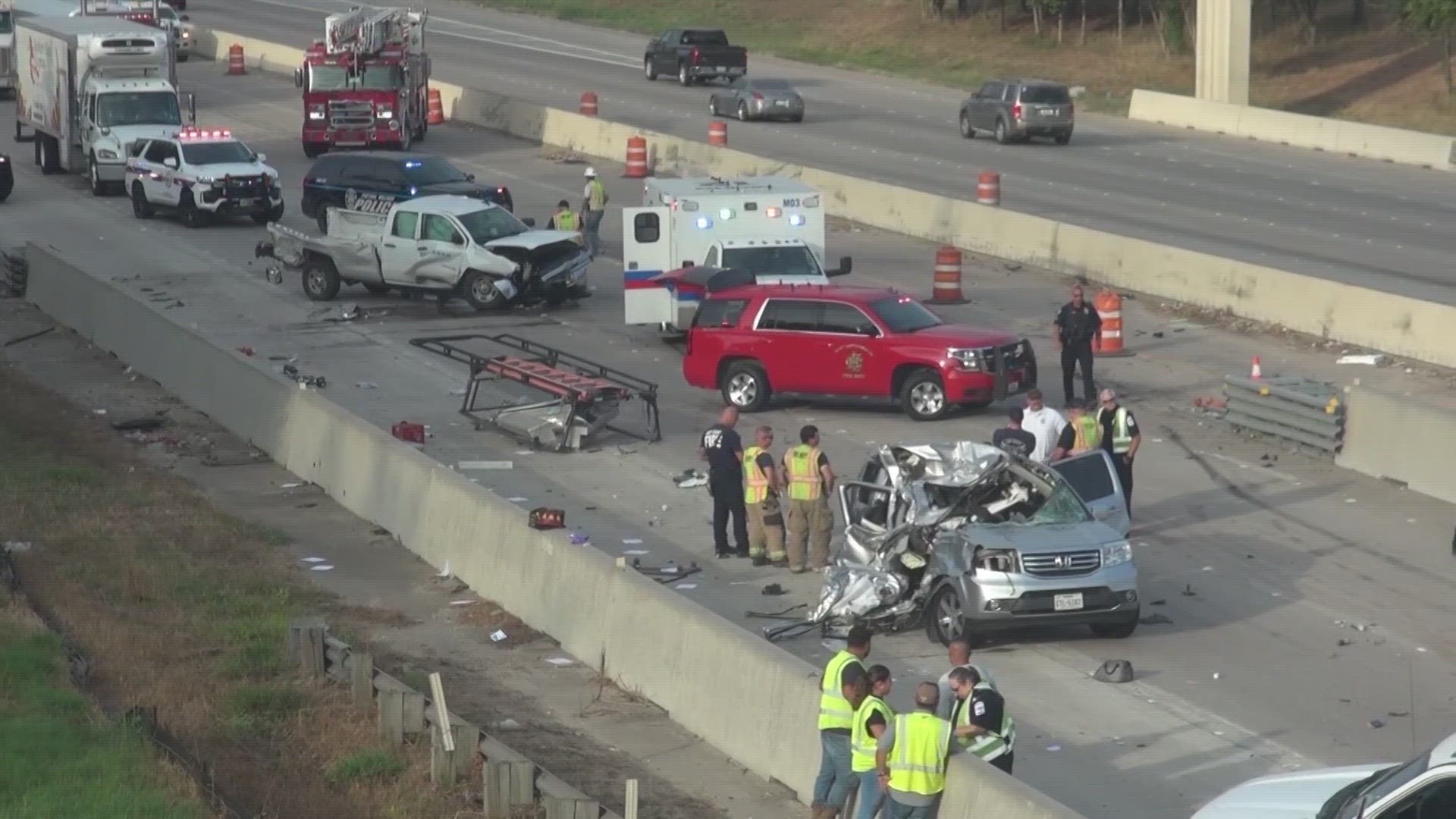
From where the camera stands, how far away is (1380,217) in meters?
42.6

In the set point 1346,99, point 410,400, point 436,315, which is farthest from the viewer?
point 1346,99

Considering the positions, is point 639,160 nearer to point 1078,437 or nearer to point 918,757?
point 1078,437

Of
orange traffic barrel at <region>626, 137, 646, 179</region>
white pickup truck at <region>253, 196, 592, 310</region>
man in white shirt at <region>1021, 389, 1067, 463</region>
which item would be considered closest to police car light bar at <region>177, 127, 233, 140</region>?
white pickup truck at <region>253, 196, 592, 310</region>

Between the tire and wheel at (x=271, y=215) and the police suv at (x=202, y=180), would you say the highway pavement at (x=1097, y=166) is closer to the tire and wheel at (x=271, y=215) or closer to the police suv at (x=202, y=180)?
the tire and wheel at (x=271, y=215)

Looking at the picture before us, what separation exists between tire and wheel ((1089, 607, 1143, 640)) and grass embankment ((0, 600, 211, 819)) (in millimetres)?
7639

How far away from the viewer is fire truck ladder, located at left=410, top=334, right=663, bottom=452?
25.7 metres

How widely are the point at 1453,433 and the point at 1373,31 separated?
161ft

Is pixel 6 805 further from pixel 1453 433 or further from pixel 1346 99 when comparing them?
pixel 1346 99

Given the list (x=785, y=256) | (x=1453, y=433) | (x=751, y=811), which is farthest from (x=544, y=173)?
(x=751, y=811)

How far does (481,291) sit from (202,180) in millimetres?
10595

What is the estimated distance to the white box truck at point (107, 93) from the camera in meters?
46.9

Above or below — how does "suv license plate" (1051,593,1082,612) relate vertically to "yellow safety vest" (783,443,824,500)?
below

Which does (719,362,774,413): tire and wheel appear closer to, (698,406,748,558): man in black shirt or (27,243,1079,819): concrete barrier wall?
(27,243,1079,819): concrete barrier wall

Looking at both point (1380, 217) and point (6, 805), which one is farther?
point (1380, 217)
